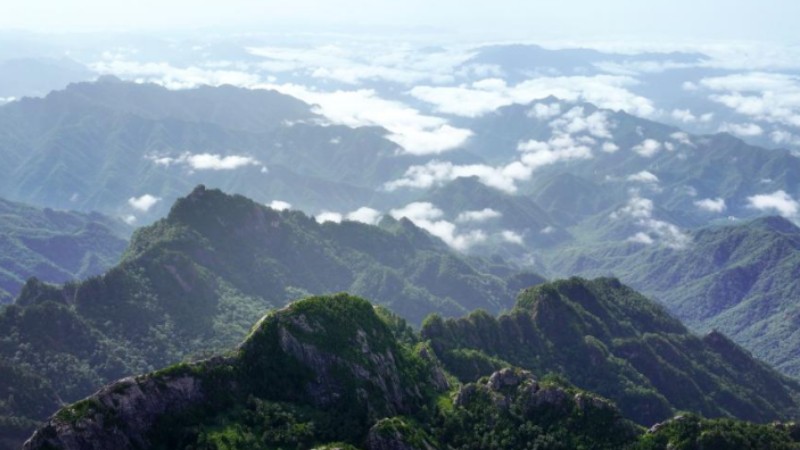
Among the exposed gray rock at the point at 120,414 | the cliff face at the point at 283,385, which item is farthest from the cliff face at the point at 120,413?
the cliff face at the point at 283,385

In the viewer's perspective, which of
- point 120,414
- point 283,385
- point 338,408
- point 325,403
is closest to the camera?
point 120,414

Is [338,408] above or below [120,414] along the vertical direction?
below

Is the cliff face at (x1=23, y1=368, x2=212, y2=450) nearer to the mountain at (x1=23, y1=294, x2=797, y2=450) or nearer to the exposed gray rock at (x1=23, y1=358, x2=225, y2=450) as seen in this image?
the exposed gray rock at (x1=23, y1=358, x2=225, y2=450)

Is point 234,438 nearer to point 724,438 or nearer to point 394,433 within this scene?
point 394,433

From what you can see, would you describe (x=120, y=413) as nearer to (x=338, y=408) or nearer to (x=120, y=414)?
(x=120, y=414)

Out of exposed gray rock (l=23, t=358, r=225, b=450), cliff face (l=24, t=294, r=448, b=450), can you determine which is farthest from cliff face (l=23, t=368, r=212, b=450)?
cliff face (l=24, t=294, r=448, b=450)

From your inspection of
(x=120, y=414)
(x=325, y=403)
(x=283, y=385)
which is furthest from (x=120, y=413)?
(x=325, y=403)
